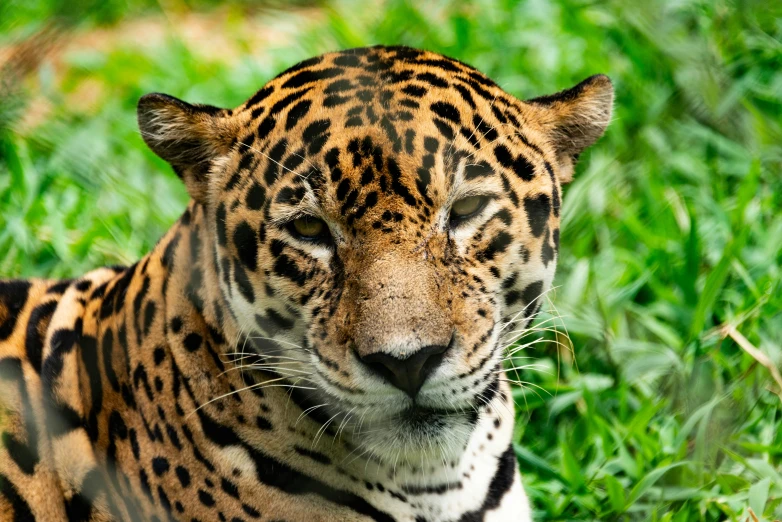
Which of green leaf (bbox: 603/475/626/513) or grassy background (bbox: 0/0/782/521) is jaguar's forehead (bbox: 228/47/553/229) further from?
green leaf (bbox: 603/475/626/513)

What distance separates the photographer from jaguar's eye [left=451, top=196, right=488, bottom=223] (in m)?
3.02

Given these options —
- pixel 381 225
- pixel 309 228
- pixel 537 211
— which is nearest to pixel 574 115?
pixel 537 211

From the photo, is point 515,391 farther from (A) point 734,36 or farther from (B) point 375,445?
(A) point 734,36

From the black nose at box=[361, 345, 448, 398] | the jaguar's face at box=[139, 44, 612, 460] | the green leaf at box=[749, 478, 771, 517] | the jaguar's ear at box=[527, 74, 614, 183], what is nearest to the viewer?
the black nose at box=[361, 345, 448, 398]

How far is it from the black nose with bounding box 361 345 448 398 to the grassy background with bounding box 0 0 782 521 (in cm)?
113

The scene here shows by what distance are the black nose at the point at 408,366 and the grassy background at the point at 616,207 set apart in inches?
44.5

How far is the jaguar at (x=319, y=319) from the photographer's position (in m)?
2.90

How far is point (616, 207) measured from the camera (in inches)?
214

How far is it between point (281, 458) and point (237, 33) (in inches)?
213

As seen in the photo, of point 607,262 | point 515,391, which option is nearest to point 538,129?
point 515,391

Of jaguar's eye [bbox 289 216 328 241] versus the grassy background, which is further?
the grassy background

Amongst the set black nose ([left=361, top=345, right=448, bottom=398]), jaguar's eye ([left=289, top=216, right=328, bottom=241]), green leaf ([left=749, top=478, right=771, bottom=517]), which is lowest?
green leaf ([left=749, top=478, right=771, bottom=517])

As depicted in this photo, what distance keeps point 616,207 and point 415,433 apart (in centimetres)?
281

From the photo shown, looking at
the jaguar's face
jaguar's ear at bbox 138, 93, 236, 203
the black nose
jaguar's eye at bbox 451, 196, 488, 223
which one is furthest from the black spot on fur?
jaguar's ear at bbox 138, 93, 236, 203
